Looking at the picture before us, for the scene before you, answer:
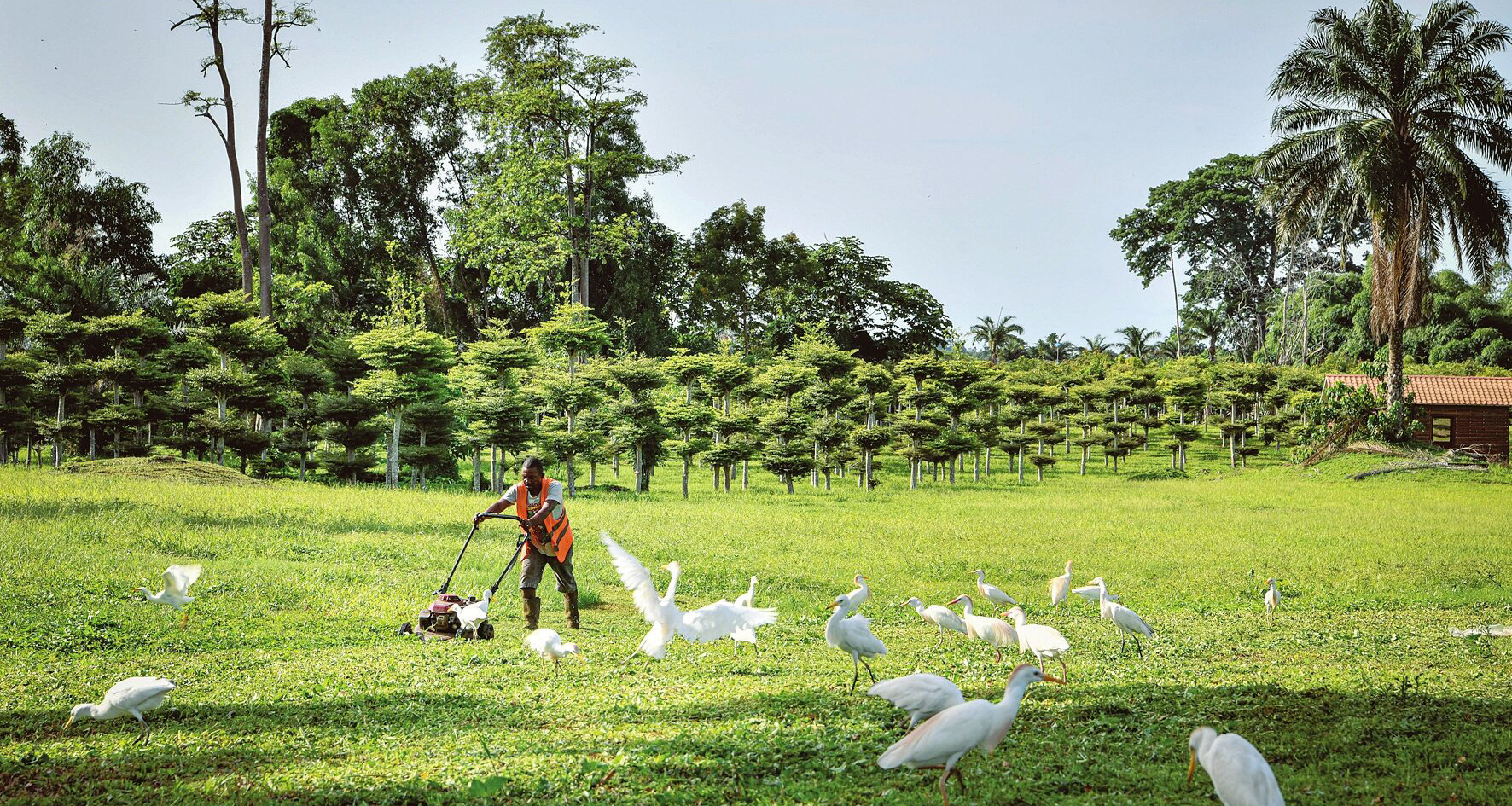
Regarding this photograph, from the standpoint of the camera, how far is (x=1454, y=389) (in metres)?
33.4

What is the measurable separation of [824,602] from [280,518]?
8599mm

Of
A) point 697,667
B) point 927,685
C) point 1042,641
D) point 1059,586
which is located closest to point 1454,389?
point 1059,586

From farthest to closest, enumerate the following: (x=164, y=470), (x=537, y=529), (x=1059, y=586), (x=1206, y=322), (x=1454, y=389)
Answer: (x=1206, y=322) < (x=1454, y=389) < (x=164, y=470) < (x=1059, y=586) < (x=537, y=529)

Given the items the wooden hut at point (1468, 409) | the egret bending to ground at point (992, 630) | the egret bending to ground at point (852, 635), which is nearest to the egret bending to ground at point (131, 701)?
the egret bending to ground at point (852, 635)

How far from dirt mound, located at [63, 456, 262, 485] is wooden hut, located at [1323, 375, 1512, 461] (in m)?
33.4

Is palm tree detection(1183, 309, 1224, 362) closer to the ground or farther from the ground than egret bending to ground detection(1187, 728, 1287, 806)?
farther from the ground

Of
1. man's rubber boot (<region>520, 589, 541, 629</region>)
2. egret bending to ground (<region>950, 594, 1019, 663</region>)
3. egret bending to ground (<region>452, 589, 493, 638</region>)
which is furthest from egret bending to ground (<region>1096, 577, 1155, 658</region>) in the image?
egret bending to ground (<region>452, 589, 493, 638</region>)

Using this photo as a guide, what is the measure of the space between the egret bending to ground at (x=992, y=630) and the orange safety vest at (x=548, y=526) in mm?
3768

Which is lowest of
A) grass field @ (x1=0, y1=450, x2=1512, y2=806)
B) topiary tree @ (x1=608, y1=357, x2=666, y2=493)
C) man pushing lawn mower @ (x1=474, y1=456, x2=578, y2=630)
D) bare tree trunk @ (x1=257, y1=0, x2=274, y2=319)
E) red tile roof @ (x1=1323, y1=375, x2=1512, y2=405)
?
grass field @ (x1=0, y1=450, x2=1512, y2=806)

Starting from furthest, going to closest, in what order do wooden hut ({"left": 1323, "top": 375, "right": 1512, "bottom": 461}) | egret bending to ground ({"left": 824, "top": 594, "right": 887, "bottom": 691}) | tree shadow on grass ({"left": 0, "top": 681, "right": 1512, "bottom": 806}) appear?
1. wooden hut ({"left": 1323, "top": 375, "right": 1512, "bottom": 461})
2. egret bending to ground ({"left": 824, "top": 594, "right": 887, "bottom": 691})
3. tree shadow on grass ({"left": 0, "top": 681, "right": 1512, "bottom": 806})

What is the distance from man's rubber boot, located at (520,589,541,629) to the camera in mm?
9133

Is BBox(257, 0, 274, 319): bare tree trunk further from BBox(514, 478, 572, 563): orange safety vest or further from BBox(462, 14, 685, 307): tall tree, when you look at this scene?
BBox(514, 478, 572, 563): orange safety vest

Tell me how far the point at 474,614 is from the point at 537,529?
3.46 ft

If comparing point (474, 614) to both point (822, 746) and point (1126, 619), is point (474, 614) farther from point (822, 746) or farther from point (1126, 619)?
point (1126, 619)
